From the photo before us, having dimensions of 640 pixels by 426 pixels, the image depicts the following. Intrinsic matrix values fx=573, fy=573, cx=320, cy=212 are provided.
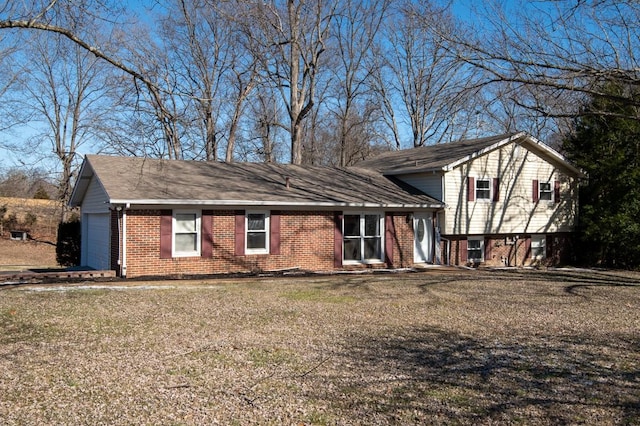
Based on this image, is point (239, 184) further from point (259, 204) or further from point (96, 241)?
point (96, 241)

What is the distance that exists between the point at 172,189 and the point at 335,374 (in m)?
11.4

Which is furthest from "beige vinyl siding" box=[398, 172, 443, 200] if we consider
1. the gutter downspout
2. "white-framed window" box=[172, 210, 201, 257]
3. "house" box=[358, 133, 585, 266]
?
the gutter downspout

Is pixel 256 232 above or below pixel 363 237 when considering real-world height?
above

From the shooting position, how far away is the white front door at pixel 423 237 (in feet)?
68.1

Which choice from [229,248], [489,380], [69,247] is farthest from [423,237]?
[489,380]

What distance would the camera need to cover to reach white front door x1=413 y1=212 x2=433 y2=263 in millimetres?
20750

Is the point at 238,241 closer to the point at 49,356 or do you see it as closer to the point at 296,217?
the point at 296,217

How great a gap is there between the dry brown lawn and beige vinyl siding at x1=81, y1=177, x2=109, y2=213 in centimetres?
454

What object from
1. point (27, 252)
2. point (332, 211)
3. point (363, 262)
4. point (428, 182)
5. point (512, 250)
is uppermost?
point (428, 182)

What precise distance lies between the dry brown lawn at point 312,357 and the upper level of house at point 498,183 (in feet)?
27.0

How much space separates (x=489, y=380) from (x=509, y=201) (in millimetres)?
17014

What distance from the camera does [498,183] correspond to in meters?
22.2

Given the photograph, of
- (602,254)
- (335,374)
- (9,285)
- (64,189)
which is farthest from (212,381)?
(64,189)

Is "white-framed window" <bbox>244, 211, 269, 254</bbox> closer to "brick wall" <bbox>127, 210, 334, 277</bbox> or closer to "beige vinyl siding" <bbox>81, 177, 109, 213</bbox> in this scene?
"brick wall" <bbox>127, 210, 334, 277</bbox>
